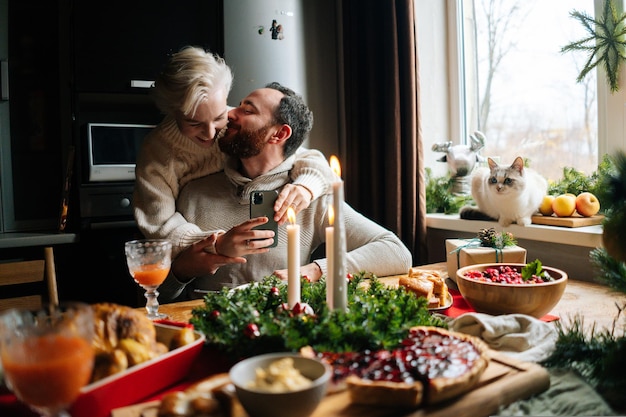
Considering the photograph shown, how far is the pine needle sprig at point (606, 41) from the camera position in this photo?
1.97 m

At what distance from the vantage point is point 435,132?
9.51ft

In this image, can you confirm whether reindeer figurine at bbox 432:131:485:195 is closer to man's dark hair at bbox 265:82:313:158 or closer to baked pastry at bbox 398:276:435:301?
man's dark hair at bbox 265:82:313:158

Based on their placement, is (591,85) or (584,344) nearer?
(584,344)

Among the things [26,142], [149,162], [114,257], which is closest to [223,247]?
[149,162]

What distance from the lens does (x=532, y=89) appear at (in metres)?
2.48

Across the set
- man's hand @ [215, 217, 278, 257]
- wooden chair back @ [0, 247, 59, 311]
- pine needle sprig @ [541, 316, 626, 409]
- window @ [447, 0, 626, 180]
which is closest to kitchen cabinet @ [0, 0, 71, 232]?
wooden chair back @ [0, 247, 59, 311]

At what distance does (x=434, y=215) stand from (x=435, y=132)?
0.51m

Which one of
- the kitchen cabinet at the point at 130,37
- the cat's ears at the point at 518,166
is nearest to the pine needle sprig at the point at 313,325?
the cat's ears at the point at 518,166

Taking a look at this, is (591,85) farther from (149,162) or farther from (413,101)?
(149,162)

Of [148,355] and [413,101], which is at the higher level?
[413,101]

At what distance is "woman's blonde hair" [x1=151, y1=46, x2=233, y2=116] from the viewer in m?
1.75

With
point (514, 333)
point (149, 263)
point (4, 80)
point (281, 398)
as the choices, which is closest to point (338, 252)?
point (281, 398)

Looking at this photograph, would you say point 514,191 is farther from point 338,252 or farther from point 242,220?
→ point 338,252

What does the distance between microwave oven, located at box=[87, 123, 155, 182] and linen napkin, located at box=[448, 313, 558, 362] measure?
6.55 ft
